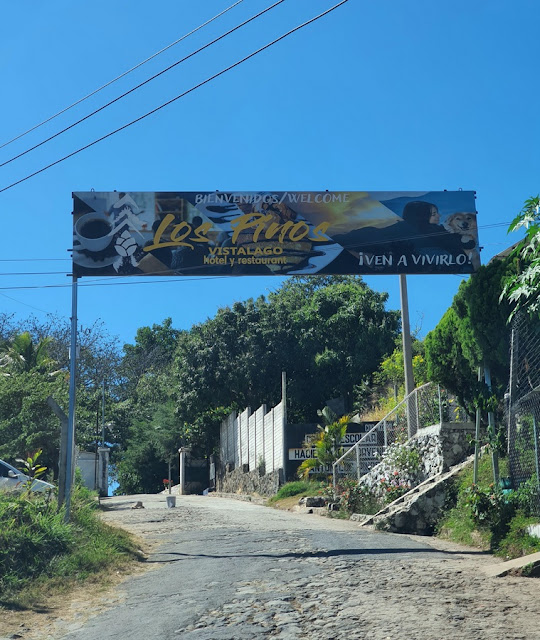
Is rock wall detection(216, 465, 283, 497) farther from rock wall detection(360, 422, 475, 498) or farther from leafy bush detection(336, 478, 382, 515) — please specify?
rock wall detection(360, 422, 475, 498)

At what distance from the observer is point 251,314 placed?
40812 mm

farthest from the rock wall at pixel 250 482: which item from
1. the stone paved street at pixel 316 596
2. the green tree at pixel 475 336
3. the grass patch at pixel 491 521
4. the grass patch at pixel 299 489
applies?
the stone paved street at pixel 316 596

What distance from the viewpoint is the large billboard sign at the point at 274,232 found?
67.8 feet

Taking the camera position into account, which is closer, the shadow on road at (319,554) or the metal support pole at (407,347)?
the shadow on road at (319,554)

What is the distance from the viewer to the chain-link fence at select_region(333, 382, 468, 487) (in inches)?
757

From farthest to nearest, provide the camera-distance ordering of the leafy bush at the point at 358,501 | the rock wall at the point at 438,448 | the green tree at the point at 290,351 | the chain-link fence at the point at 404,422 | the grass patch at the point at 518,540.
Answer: the green tree at the point at 290,351 → the leafy bush at the point at 358,501 → the chain-link fence at the point at 404,422 → the rock wall at the point at 438,448 → the grass patch at the point at 518,540

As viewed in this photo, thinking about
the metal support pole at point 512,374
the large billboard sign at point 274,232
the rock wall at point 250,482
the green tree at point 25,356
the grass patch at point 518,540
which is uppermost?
the large billboard sign at point 274,232

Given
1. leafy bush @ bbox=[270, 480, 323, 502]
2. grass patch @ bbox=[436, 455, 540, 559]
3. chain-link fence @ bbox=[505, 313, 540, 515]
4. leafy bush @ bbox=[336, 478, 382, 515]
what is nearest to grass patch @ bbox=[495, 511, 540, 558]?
grass patch @ bbox=[436, 455, 540, 559]

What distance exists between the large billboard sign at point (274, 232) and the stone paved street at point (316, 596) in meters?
8.39

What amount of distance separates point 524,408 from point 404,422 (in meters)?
9.27

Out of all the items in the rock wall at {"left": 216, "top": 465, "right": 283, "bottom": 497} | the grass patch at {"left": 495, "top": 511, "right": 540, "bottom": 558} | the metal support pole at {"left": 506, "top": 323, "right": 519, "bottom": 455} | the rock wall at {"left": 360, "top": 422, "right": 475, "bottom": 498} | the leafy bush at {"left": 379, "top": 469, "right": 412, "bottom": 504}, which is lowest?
the rock wall at {"left": 216, "top": 465, "right": 283, "bottom": 497}

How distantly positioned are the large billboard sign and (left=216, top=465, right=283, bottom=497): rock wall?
12.9m

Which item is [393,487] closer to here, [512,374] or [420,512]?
[420,512]

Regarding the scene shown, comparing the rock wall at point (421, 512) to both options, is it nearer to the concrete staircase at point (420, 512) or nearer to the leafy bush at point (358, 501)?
the concrete staircase at point (420, 512)
